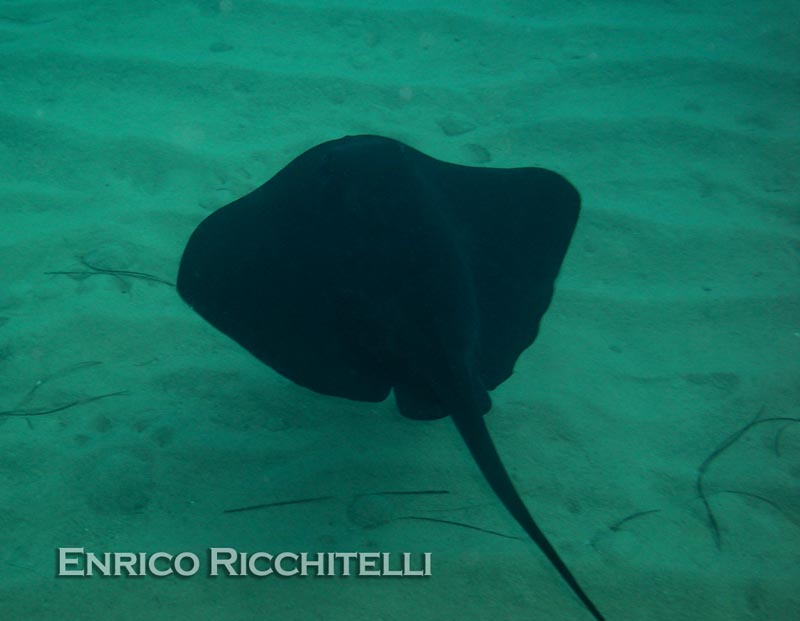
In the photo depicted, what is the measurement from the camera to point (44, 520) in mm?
1911

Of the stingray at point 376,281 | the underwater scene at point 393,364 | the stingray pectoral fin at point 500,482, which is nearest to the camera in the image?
the stingray pectoral fin at point 500,482

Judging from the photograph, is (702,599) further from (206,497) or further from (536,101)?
(536,101)

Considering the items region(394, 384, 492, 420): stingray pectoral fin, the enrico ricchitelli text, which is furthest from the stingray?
the enrico ricchitelli text

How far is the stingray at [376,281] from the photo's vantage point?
1627 millimetres

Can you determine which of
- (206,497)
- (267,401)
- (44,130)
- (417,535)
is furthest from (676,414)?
(44,130)

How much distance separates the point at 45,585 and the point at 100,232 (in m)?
1.76

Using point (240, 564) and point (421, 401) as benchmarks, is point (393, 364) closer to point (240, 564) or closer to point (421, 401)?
point (421, 401)

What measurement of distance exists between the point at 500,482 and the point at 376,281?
0.69 meters

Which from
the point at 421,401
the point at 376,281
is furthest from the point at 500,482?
the point at 376,281

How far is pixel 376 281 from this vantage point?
5.54 ft

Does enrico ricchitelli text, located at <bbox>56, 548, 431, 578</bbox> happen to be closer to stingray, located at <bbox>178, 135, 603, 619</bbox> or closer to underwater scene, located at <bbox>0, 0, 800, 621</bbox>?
underwater scene, located at <bbox>0, 0, 800, 621</bbox>

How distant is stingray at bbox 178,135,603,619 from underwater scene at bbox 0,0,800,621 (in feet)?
0.03

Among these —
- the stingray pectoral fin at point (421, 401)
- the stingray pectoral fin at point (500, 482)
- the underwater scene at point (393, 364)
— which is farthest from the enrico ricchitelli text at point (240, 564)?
the stingray pectoral fin at point (500, 482)

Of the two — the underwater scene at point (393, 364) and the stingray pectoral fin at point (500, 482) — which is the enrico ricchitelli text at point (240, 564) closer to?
the underwater scene at point (393, 364)
